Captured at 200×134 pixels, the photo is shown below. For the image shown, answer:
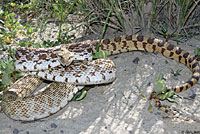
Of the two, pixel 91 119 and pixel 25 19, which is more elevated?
pixel 25 19

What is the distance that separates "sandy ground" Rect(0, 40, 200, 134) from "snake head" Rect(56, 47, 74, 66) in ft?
2.16

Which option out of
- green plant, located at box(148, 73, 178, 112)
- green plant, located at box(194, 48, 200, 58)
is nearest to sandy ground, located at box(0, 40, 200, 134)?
green plant, located at box(148, 73, 178, 112)

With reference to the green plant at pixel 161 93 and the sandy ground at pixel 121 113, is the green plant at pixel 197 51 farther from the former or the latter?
the green plant at pixel 161 93

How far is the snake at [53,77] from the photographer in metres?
4.05

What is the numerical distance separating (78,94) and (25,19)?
12.4 feet

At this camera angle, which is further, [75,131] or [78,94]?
[78,94]

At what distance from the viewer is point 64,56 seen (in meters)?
4.35

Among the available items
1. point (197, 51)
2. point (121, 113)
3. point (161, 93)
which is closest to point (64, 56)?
point (121, 113)

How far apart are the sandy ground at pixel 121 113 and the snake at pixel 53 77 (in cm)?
15

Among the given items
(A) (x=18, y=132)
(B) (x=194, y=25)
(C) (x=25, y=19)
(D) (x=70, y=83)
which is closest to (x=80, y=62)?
(D) (x=70, y=83)

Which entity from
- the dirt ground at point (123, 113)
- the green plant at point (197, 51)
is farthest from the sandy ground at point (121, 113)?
the green plant at point (197, 51)

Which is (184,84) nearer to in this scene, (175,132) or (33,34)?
(175,132)

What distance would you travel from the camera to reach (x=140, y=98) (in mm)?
4371

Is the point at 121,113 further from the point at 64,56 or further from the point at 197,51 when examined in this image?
the point at 197,51
